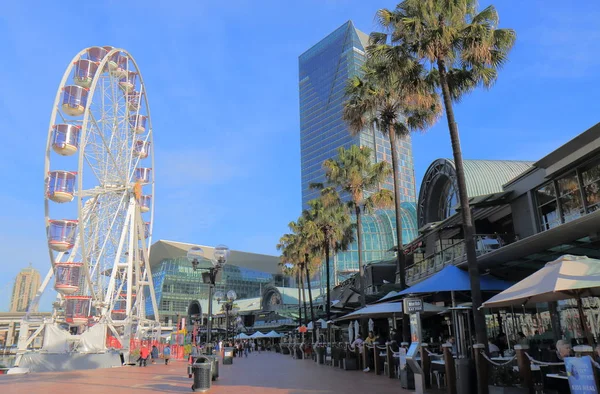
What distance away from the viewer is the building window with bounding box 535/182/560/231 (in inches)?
685

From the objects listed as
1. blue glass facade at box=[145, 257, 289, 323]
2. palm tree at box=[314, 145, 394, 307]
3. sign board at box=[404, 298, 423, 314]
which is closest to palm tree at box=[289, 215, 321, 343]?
palm tree at box=[314, 145, 394, 307]

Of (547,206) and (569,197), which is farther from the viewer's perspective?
(547,206)

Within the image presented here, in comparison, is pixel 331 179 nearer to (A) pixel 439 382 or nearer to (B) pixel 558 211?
(B) pixel 558 211

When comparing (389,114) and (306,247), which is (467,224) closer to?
(389,114)

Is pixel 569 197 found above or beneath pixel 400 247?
Result: above

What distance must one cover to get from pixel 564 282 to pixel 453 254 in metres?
13.7

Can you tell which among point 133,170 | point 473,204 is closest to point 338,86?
point 133,170

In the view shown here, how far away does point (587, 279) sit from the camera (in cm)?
816

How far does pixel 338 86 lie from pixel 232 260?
70.8 m

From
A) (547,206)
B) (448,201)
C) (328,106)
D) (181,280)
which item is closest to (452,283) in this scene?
(547,206)

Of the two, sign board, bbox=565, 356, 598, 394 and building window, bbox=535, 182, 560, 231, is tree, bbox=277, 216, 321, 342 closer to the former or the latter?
building window, bbox=535, 182, 560, 231

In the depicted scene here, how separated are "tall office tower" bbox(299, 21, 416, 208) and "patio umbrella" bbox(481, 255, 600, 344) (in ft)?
448

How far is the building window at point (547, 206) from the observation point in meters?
17.4

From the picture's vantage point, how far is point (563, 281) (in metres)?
8.24
